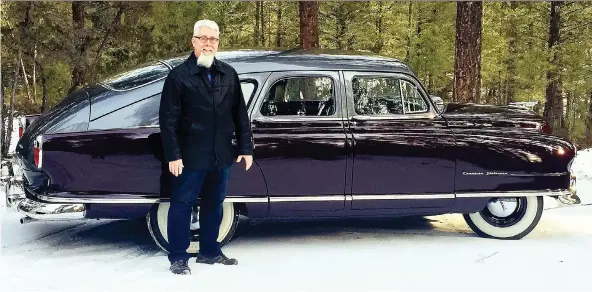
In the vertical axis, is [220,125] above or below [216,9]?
below

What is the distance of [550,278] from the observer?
4.29m

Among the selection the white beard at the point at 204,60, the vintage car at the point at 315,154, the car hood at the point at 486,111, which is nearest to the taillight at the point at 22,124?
the vintage car at the point at 315,154

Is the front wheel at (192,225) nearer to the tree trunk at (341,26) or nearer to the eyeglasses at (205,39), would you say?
the eyeglasses at (205,39)

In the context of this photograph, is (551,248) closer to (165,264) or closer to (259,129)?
(259,129)

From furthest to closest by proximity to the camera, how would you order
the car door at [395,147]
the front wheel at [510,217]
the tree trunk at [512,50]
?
1. the tree trunk at [512,50]
2. the front wheel at [510,217]
3. the car door at [395,147]

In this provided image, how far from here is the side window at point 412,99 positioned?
5121 mm

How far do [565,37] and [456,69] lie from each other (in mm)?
13147

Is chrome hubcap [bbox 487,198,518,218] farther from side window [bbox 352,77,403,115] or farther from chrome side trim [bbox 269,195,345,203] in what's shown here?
chrome side trim [bbox 269,195,345,203]

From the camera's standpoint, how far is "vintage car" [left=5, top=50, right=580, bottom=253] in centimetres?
444

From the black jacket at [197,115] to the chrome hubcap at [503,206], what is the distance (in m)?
2.60

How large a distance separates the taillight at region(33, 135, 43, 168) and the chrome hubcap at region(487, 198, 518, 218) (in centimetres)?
374

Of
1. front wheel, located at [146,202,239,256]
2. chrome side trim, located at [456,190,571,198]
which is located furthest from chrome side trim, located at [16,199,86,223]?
chrome side trim, located at [456,190,571,198]

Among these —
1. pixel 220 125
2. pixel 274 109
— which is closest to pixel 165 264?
pixel 220 125

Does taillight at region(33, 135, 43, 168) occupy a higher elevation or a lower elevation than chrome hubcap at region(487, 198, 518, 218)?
higher
